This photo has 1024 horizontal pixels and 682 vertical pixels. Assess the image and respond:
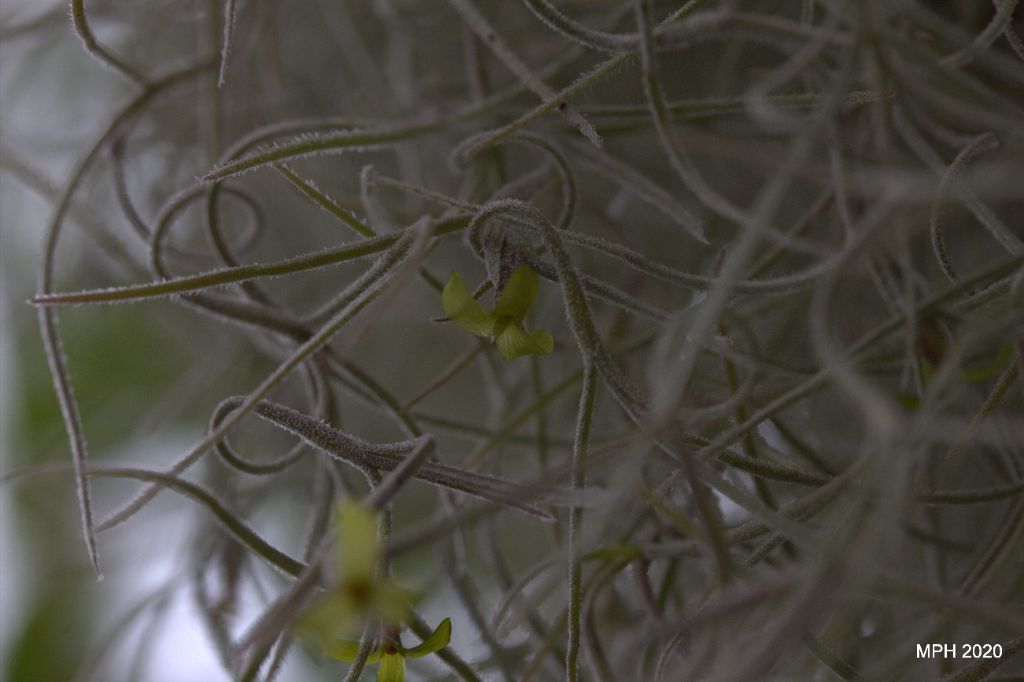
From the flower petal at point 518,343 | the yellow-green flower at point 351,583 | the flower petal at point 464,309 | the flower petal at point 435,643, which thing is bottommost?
the yellow-green flower at point 351,583

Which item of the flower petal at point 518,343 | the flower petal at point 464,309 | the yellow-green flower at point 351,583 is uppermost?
the flower petal at point 464,309

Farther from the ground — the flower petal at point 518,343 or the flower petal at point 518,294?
the flower petal at point 518,294

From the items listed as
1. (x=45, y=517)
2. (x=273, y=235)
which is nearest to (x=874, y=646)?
(x=273, y=235)

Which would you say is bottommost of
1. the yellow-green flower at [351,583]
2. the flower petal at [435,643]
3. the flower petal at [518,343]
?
the yellow-green flower at [351,583]

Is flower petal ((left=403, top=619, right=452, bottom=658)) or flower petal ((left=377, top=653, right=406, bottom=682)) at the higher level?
flower petal ((left=403, top=619, right=452, bottom=658))

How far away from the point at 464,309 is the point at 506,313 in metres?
0.01

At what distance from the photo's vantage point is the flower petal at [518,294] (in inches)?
8.7

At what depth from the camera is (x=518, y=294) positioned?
0.73ft

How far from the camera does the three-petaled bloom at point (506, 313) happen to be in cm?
22

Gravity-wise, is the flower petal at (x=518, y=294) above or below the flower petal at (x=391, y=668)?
above

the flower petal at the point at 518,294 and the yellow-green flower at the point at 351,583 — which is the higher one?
the flower petal at the point at 518,294

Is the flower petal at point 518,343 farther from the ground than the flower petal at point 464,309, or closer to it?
closer to it

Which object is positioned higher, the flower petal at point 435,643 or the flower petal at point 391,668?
the flower petal at point 435,643

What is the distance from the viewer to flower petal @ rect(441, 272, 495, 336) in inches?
8.6
